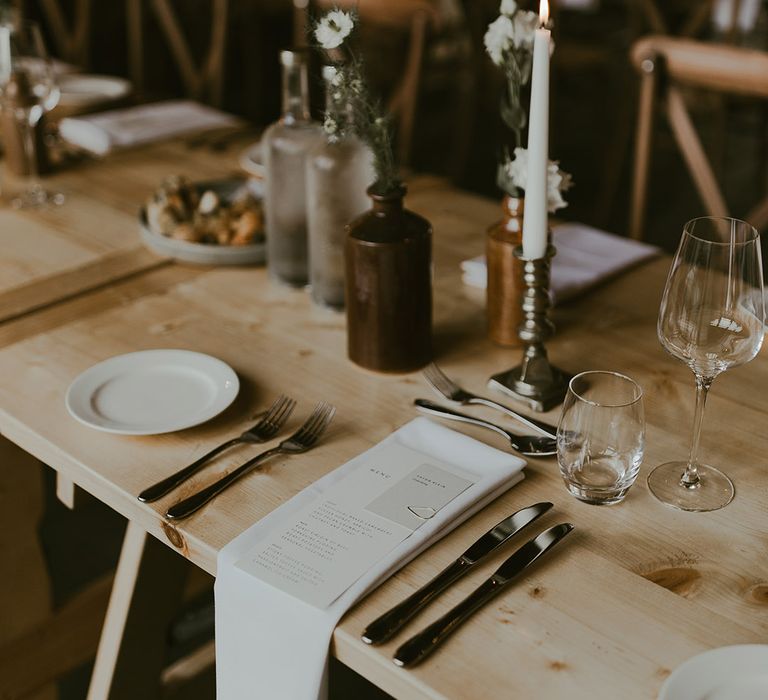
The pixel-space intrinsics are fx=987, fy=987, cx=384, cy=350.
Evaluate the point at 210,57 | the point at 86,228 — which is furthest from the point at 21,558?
the point at 210,57

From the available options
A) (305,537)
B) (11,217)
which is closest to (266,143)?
(11,217)

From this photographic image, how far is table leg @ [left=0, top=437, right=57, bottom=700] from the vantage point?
1574mm

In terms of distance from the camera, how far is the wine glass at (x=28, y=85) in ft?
5.57

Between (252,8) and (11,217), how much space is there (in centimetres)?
336

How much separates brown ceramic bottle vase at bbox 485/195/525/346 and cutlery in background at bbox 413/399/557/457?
0.59 feet

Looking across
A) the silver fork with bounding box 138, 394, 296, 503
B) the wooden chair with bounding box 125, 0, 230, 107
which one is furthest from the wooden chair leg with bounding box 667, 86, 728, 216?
the wooden chair with bounding box 125, 0, 230, 107

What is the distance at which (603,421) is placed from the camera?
2.99 feet

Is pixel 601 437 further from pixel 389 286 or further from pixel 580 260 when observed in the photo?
pixel 580 260

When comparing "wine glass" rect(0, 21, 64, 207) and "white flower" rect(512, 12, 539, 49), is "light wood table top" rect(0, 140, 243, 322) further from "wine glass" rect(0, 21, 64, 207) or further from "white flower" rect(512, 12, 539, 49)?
"white flower" rect(512, 12, 539, 49)

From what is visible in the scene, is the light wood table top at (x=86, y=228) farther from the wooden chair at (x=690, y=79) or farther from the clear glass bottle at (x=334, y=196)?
the wooden chair at (x=690, y=79)

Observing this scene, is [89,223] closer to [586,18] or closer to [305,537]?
[305,537]

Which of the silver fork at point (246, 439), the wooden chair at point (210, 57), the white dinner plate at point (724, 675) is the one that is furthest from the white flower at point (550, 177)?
the wooden chair at point (210, 57)

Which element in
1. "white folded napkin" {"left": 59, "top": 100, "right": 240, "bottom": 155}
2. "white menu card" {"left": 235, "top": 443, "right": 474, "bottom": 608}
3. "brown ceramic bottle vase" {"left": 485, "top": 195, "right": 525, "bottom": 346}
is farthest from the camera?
"white folded napkin" {"left": 59, "top": 100, "right": 240, "bottom": 155}

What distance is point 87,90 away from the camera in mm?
2340
